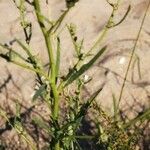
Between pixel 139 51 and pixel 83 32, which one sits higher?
pixel 83 32

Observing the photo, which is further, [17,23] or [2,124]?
[17,23]

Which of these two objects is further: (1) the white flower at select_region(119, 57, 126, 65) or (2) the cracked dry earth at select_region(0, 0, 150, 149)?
(1) the white flower at select_region(119, 57, 126, 65)

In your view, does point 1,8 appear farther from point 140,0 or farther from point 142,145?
point 142,145

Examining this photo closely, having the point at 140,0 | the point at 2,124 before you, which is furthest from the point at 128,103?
the point at 140,0

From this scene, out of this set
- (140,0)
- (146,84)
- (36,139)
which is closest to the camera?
(36,139)

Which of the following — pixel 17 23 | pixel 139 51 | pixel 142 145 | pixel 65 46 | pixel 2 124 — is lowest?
pixel 142 145

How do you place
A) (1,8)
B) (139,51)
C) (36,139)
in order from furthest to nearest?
(1,8)
(139,51)
(36,139)

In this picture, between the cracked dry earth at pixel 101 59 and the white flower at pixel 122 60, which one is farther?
the white flower at pixel 122 60
